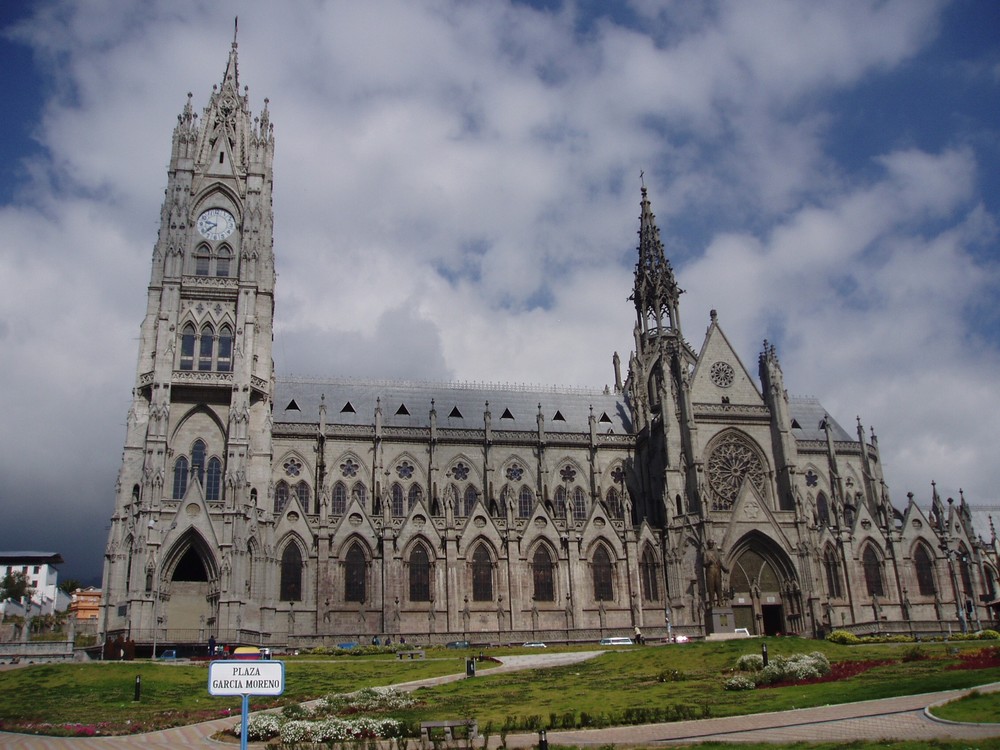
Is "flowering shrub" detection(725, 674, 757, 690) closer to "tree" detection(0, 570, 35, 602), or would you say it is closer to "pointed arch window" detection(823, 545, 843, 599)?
"pointed arch window" detection(823, 545, 843, 599)

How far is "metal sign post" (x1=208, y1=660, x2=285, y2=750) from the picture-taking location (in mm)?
12484

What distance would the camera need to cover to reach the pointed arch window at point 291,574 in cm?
5768

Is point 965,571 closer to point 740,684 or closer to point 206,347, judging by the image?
point 740,684

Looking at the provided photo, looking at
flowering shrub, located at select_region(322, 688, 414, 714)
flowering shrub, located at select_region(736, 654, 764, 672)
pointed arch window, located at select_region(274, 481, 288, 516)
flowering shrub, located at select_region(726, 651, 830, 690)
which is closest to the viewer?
flowering shrub, located at select_region(322, 688, 414, 714)

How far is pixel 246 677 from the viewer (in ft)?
41.5

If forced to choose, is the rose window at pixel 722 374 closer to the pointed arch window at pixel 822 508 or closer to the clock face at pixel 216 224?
the pointed arch window at pixel 822 508

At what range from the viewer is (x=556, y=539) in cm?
6297

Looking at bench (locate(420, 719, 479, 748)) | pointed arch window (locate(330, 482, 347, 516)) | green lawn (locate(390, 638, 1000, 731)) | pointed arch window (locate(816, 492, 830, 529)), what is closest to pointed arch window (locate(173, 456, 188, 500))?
pointed arch window (locate(330, 482, 347, 516))

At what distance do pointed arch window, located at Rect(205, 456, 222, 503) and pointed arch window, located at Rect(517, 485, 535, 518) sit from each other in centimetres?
2311

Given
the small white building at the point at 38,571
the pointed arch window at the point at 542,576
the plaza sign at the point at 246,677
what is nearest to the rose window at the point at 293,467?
the pointed arch window at the point at 542,576

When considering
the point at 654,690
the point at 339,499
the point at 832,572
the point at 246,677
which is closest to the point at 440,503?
the point at 339,499

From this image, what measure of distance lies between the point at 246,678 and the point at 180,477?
48.2 metres

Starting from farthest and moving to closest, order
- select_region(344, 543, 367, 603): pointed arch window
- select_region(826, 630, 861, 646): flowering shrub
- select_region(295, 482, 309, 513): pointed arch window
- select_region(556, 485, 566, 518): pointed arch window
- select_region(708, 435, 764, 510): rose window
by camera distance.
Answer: select_region(556, 485, 566, 518): pointed arch window, select_region(708, 435, 764, 510): rose window, select_region(295, 482, 309, 513): pointed arch window, select_region(344, 543, 367, 603): pointed arch window, select_region(826, 630, 861, 646): flowering shrub

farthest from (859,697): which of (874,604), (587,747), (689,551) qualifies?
(874,604)
